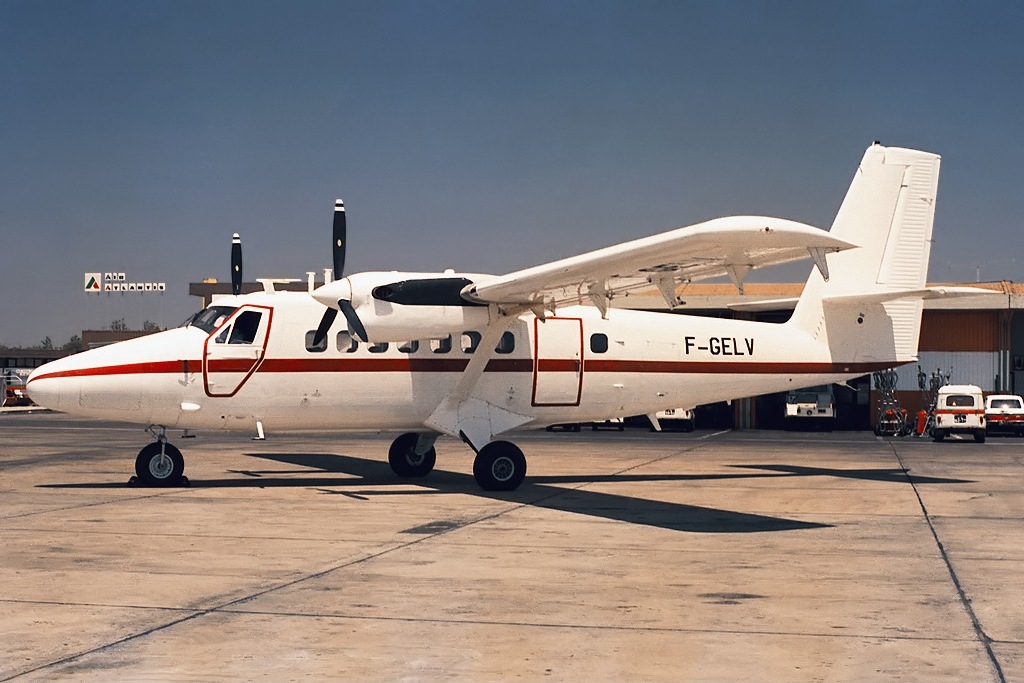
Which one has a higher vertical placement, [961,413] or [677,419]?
[961,413]

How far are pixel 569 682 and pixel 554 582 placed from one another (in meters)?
3.66

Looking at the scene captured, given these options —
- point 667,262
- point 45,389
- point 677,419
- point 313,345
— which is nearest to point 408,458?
point 313,345

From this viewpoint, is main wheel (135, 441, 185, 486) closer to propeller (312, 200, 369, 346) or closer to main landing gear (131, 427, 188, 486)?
main landing gear (131, 427, 188, 486)

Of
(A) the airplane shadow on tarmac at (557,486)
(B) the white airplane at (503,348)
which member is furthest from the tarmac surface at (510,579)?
(B) the white airplane at (503,348)

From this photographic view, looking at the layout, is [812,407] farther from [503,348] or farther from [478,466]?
[478,466]

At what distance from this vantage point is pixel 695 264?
16.9 metres

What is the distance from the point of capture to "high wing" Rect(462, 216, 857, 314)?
1396cm

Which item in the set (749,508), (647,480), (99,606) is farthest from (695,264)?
(99,606)

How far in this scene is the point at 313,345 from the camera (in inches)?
780

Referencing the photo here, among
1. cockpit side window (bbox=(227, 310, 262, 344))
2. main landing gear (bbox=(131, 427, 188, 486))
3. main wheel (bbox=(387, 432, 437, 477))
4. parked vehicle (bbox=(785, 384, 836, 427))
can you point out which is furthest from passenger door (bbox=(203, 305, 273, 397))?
parked vehicle (bbox=(785, 384, 836, 427))

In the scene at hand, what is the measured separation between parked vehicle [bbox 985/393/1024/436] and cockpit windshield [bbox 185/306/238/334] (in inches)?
1355

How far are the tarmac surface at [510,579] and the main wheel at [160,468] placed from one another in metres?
0.31

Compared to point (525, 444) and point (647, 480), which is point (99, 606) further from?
point (525, 444)

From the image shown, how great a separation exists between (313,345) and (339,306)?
1.91 m
